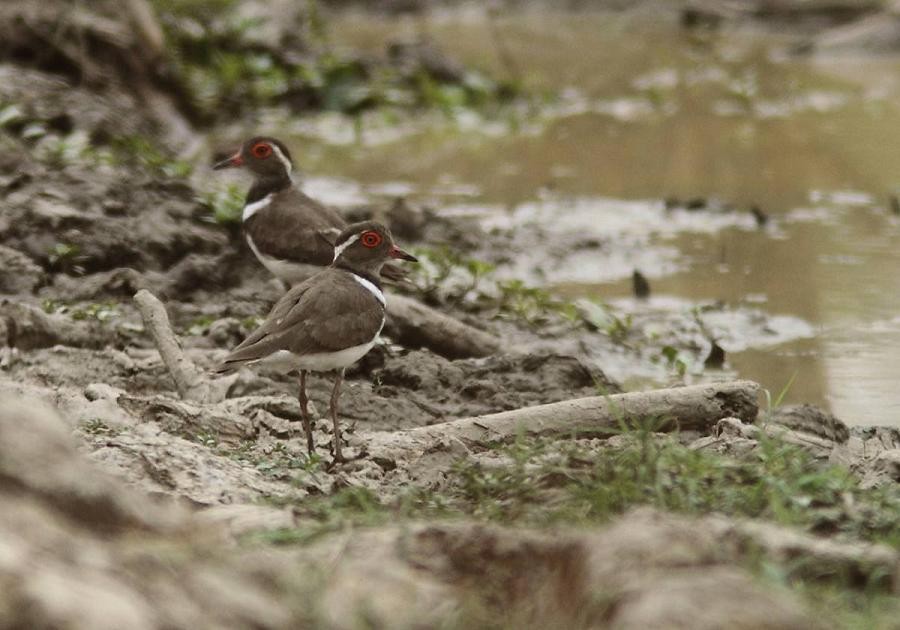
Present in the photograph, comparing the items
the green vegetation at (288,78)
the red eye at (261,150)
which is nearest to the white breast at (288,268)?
the red eye at (261,150)

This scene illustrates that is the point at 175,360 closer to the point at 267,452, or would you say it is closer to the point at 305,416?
the point at 305,416

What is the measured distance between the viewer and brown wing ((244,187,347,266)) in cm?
860

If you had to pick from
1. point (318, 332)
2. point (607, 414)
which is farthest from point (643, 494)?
point (318, 332)

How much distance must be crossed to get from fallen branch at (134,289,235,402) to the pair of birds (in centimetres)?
50

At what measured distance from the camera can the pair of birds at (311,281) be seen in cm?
673

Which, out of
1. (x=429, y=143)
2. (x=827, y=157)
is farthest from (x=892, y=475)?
(x=429, y=143)

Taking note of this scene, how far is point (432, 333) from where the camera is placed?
865 cm

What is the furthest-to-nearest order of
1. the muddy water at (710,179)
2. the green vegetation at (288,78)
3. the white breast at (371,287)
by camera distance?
1. the green vegetation at (288,78)
2. the muddy water at (710,179)
3. the white breast at (371,287)

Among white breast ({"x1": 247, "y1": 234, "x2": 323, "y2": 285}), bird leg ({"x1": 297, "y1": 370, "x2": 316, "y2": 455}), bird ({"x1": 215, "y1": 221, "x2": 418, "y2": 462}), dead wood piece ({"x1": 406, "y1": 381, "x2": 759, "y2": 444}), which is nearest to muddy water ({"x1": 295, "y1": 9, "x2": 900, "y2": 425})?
dead wood piece ({"x1": 406, "y1": 381, "x2": 759, "y2": 444})

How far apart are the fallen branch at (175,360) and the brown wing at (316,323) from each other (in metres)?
0.59

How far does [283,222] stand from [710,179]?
6.43m

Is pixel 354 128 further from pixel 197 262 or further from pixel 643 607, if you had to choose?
pixel 643 607

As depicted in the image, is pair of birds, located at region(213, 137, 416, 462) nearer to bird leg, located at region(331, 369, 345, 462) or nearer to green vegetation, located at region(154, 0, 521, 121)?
bird leg, located at region(331, 369, 345, 462)

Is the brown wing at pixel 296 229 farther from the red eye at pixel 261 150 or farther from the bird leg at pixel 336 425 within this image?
the bird leg at pixel 336 425
